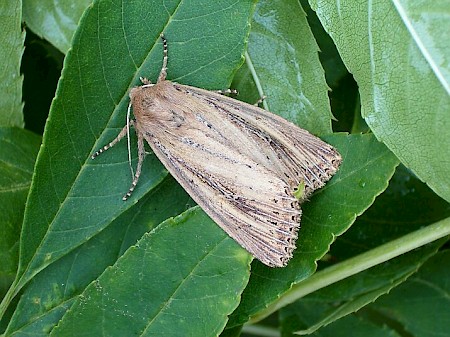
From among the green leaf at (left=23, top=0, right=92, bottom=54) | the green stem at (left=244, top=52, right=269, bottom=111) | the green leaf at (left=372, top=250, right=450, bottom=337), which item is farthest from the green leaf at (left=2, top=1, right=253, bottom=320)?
the green leaf at (left=372, top=250, right=450, bottom=337)

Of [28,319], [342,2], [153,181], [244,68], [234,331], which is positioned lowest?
[234,331]

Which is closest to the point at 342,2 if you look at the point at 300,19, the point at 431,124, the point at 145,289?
the point at 300,19

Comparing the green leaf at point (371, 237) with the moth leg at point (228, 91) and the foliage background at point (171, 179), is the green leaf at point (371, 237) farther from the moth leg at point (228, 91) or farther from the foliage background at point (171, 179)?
the moth leg at point (228, 91)

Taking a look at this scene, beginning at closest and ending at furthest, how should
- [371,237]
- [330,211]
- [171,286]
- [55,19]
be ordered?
1. [171,286]
2. [330,211]
3. [55,19]
4. [371,237]

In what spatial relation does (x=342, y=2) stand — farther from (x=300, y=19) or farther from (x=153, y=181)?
(x=153, y=181)

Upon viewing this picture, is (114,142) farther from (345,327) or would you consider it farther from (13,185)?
(345,327)

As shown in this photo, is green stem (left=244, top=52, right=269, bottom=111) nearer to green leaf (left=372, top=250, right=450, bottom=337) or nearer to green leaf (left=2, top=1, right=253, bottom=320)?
green leaf (left=2, top=1, right=253, bottom=320)

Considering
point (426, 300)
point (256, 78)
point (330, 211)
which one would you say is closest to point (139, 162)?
point (256, 78)
